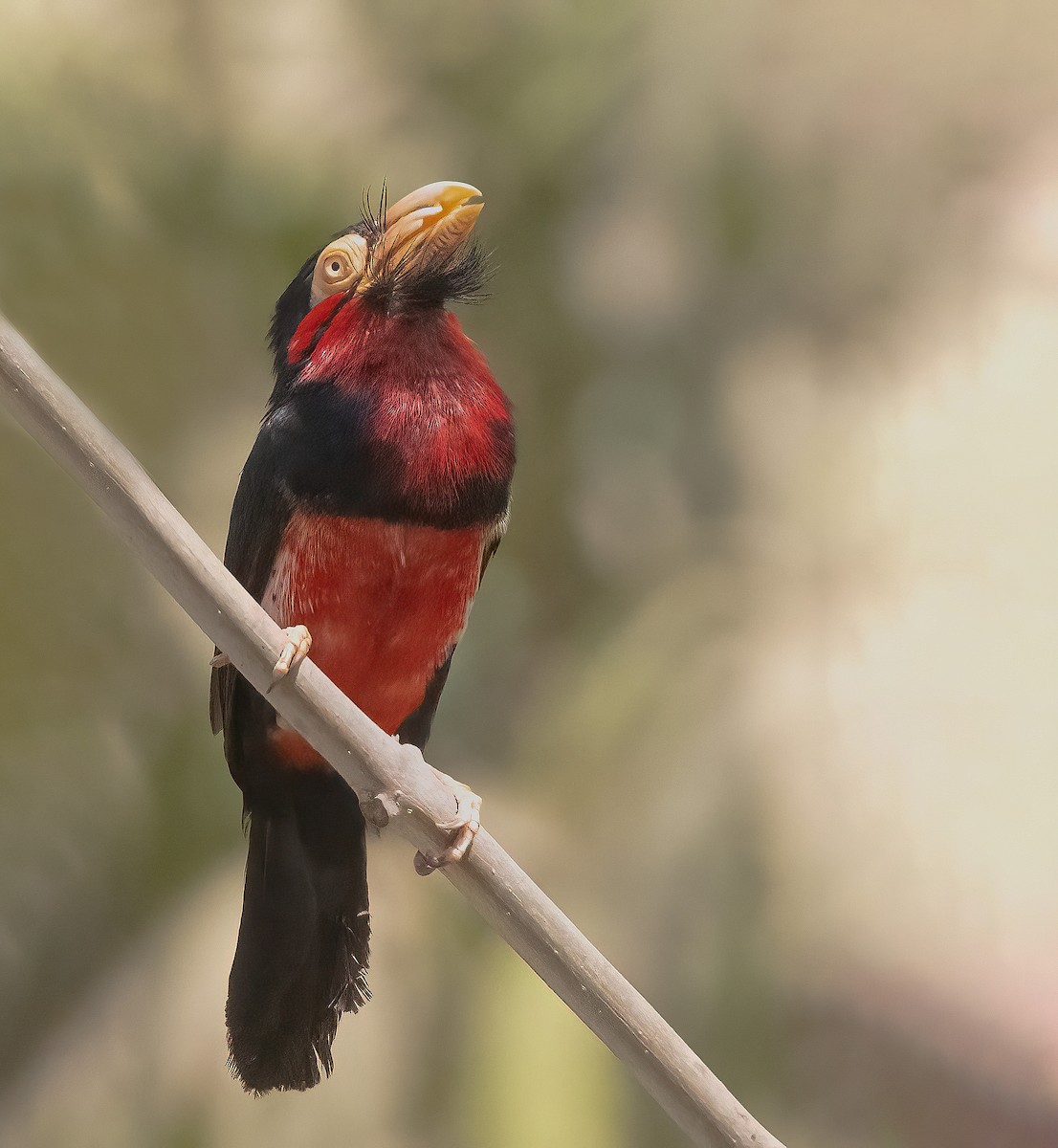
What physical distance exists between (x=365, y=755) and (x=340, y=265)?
482mm

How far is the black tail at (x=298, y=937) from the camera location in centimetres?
111

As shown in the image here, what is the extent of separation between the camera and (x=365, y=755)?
79 cm

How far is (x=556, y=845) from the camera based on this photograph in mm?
1922

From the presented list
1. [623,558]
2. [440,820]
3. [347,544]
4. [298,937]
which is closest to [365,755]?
[440,820]

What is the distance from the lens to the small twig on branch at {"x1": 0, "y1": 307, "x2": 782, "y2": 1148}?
0.73 m

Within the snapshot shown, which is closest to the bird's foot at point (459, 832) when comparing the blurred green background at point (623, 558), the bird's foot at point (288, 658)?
the bird's foot at point (288, 658)

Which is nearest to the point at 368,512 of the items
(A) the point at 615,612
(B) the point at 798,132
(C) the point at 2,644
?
(C) the point at 2,644

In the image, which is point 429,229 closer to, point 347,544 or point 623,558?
point 347,544

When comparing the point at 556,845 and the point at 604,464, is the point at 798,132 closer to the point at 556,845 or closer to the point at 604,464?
the point at 604,464

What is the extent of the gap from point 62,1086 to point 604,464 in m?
1.18

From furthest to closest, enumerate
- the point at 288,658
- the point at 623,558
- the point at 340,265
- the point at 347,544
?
1. the point at 623,558
2. the point at 340,265
3. the point at 347,544
4. the point at 288,658

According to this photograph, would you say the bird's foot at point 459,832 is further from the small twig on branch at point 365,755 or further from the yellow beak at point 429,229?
the yellow beak at point 429,229

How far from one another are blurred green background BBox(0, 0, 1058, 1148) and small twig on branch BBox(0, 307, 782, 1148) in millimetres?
1002

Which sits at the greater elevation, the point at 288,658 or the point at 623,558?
the point at 288,658
